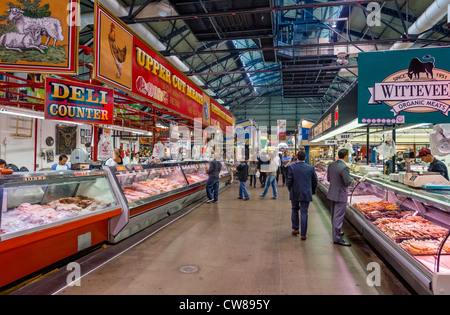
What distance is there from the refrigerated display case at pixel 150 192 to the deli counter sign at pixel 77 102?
1062mm

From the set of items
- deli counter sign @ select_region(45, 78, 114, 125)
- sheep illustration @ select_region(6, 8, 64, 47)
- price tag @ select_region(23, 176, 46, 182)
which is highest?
sheep illustration @ select_region(6, 8, 64, 47)

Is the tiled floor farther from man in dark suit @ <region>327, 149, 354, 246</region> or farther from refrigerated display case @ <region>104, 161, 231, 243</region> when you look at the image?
refrigerated display case @ <region>104, 161, 231, 243</region>

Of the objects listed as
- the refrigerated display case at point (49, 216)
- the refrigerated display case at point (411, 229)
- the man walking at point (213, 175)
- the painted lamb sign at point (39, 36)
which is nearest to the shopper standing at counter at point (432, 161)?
the refrigerated display case at point (411, 229)

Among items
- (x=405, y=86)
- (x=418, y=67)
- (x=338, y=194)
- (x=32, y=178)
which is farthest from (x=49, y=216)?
(x=418, y=67)

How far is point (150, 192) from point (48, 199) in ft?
6.81

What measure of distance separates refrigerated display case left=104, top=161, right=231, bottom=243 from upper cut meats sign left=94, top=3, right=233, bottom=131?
156cm

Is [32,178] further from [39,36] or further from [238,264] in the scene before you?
[238,264]

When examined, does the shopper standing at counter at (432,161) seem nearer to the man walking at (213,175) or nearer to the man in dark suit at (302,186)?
the man in dark suit at (302,186)

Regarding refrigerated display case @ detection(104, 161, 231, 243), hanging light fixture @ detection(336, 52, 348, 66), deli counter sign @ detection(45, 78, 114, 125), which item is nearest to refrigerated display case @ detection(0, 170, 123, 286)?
refrigerated display case @ detection(104, 161, 231, 243)

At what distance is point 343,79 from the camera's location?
22.5 meters

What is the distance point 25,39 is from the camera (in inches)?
134

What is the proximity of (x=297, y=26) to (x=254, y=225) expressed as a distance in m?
10.8

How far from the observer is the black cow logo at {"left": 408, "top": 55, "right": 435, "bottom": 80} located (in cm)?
363

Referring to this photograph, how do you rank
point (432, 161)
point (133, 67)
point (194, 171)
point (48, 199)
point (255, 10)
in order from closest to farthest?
point (48, 199)
point (133, 67)
point (432, 161)
point (255, 10)
point (194, 171)
